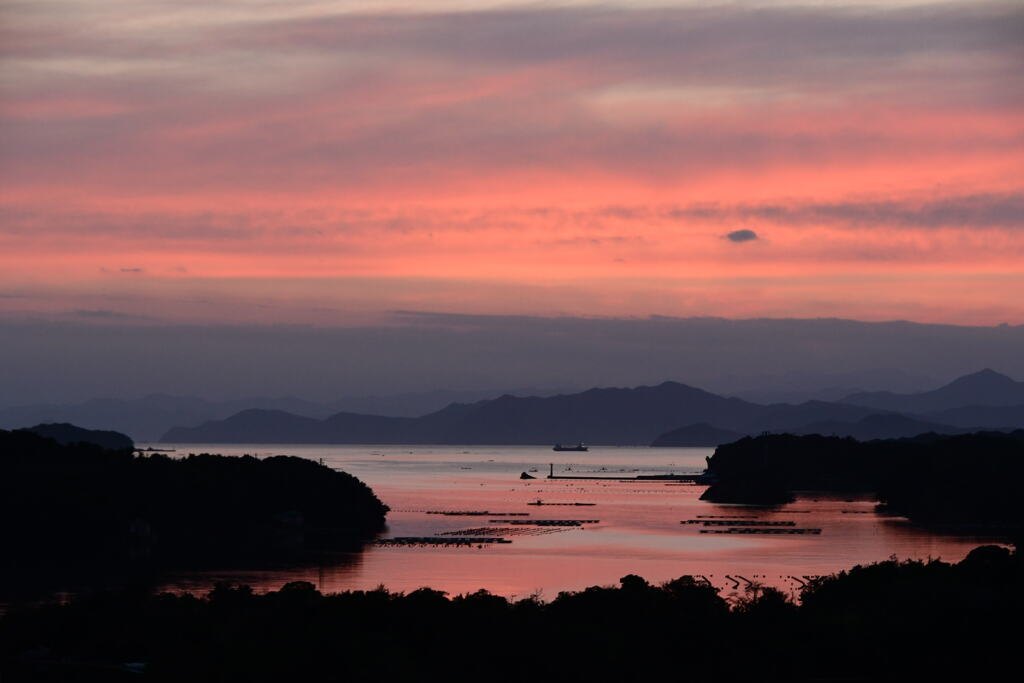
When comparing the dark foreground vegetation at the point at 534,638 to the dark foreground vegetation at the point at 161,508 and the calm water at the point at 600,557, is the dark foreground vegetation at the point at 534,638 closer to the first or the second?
the calm water at the point at 600,557

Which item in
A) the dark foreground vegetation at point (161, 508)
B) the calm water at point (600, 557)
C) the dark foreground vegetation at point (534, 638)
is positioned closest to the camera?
the dark foreground vegetation at point (534, 638)

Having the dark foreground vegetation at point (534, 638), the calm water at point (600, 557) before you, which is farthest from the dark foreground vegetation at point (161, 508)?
the dark foreground vegetation at point (534, 638)

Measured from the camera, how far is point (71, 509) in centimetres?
13838

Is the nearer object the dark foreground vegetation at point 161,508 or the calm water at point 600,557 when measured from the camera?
the calm water at point 600,557

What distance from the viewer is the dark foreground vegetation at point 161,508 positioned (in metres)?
133

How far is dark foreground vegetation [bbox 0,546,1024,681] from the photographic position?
5475 centimetres

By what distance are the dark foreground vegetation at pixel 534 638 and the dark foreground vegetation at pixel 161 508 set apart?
5946 cm

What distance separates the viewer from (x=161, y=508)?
483ft

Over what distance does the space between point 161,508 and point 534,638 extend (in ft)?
319

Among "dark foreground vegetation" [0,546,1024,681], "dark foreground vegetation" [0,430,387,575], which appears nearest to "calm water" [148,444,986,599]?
"dark foreground vegetation" [0,430,387,575]

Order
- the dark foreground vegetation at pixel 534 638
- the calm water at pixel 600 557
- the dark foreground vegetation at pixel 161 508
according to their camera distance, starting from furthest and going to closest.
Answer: the dark foreground vegetation at pixel 161 508 < the calm water at pixel 600 557 < the dark foreground vegetation at pixel 534 638

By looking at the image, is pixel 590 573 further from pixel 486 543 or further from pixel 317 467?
pixel 317 467

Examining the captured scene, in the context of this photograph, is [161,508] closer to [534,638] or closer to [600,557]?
[600,557]

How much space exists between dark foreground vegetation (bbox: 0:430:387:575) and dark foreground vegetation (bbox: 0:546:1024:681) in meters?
59.5
